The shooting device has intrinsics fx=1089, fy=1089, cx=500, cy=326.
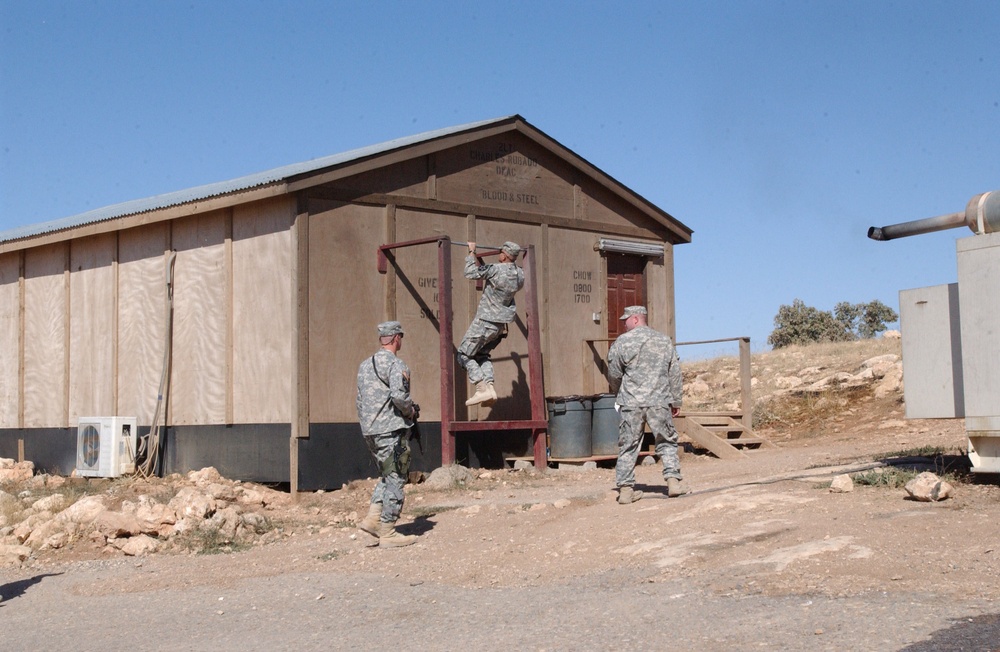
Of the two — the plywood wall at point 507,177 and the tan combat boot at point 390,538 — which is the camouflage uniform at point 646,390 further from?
the plywood wall at point 507,177

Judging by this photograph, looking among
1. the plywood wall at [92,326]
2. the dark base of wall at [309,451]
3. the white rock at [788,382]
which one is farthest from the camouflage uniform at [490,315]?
the white rock at [788,382]

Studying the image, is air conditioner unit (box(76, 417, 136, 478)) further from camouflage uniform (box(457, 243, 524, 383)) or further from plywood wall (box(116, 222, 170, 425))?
camouflage uniform (box(457, 243, 524, 383))

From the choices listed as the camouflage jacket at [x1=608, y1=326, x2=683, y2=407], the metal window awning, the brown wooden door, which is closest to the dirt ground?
the camouflage jacket at [x1=608, y1=326, x2=683, y2=407]

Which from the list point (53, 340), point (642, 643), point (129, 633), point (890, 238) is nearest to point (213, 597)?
point (129, 633)

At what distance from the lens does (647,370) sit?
959 centimetres

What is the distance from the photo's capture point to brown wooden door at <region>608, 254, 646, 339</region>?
1561 centimetres

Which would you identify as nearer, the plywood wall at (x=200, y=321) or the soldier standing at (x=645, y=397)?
the soldier standing at (x=645, y=397)

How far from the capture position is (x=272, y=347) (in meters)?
12.3

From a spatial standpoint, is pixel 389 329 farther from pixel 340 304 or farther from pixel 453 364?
pixel 453 364

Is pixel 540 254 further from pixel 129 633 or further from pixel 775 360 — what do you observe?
pixel 775 360

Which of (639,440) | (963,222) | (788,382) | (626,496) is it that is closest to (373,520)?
(626,496)

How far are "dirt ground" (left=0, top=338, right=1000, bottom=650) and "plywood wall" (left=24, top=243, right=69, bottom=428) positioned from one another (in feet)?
21.6

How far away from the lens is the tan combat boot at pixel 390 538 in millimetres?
8805

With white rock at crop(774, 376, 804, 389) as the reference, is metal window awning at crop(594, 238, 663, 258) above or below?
above
